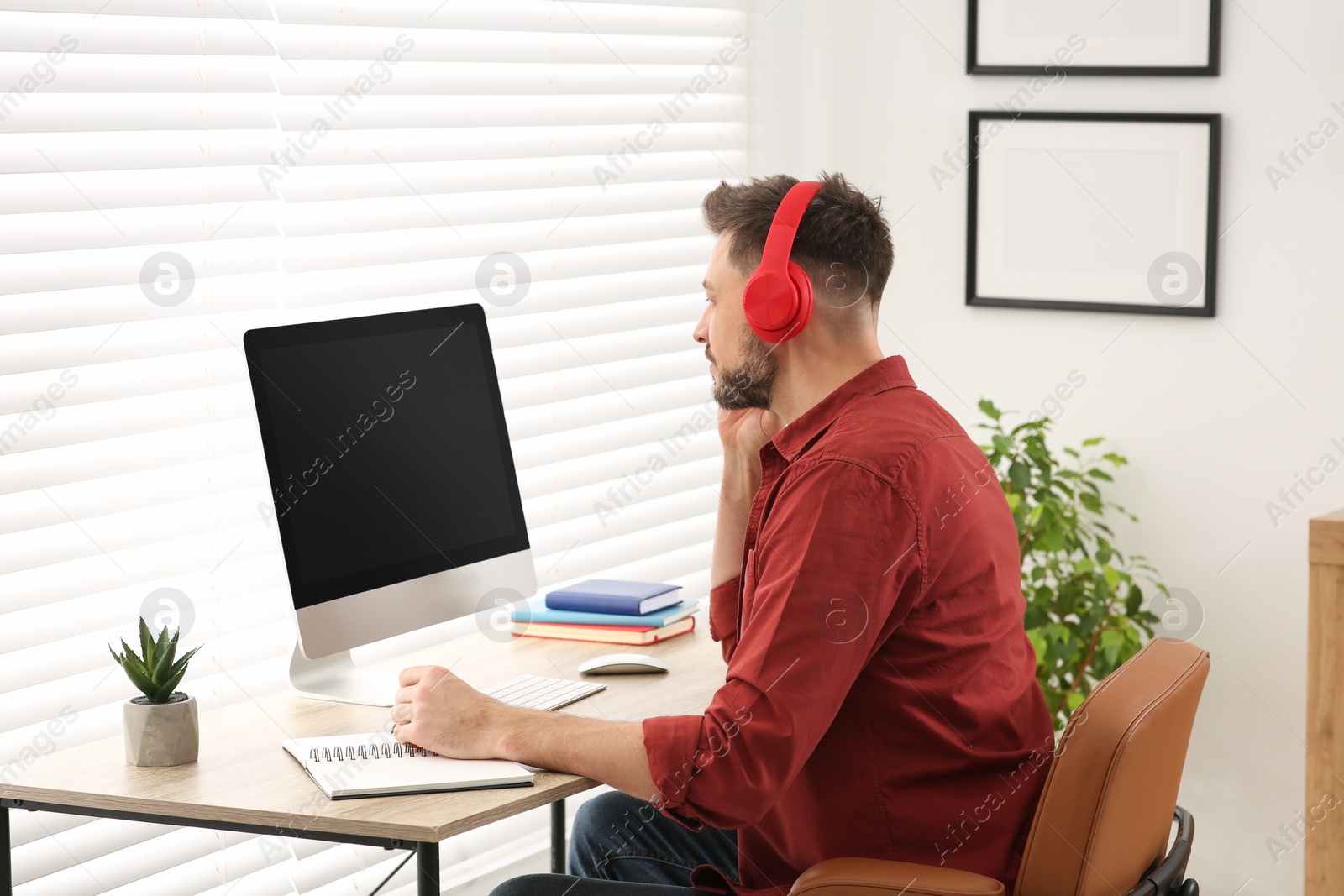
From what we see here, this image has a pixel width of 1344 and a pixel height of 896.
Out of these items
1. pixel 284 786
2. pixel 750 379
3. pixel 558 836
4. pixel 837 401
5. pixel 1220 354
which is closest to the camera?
pixel 284 786

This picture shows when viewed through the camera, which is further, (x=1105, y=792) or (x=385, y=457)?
(x=385, y=457)

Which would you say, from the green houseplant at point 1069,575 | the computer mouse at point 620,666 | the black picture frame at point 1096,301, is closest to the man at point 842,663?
the computer mouse at point 620,666

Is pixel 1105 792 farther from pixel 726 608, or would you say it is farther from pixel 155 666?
pixel 155 666

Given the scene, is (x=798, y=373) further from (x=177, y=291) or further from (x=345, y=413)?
(x=177, y=291)

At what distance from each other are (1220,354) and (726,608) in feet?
4.92

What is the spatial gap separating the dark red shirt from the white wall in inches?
57.2

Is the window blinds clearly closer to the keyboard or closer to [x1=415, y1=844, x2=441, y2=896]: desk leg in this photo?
the keyboard

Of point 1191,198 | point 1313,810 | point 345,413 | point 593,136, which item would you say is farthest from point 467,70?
point 1313,810

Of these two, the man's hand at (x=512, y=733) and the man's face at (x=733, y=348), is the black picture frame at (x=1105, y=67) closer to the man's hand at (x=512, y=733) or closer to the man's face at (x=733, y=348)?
the man's face at (x=733, y=348)

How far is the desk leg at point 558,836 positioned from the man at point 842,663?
1.98ft

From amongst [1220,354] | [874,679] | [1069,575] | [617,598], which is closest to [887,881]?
[874,679]

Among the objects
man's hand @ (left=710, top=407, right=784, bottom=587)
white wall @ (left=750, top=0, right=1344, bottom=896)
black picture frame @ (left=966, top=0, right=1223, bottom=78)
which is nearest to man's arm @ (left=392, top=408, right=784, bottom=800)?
man's hand @ (left=710, top=407, right=784, bottom=587)

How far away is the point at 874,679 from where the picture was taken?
154 centimetres

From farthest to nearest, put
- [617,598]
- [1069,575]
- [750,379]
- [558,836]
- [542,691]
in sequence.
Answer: [1069,575]
[558,836]
[617,598]
[542,691]
[750,379]
